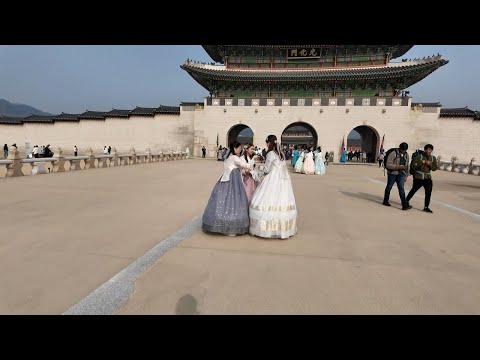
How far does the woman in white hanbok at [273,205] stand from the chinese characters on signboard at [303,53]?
84.3 ft

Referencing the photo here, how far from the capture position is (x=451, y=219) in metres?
4.82

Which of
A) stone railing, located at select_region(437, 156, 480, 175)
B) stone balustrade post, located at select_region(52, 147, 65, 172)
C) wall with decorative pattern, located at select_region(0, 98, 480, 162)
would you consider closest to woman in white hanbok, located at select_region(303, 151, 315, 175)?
stone railing, located at select_region(437, 156, 480, 175)

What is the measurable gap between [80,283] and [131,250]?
2.59 feet

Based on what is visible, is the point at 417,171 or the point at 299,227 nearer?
the point at 299,227

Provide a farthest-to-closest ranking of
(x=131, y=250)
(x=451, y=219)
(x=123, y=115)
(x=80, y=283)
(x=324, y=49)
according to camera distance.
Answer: (x=123, y=115), (x=324, y=49), (x=451, y=219), (x=131, y=250), (x=80, y=283)

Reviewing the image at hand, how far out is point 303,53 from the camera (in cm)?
2550

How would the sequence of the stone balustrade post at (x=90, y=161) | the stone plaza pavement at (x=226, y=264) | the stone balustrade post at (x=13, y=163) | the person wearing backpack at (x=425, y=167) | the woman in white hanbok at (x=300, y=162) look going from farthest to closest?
the woman in white hanbok at (x=300, y=162), the stone balustrade post at (x=90, y=161), the stone balustrade post at (x=13, y=163), the person wearing backpack at (x=425, y=167), the stone plaza pavement at (x=226, y=264)

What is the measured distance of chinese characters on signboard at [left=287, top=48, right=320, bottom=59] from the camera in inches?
992

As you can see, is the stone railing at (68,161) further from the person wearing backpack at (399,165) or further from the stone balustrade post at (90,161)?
the person wearing backpack at (399,165)

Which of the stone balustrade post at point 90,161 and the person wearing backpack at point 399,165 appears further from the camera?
the stone balustrade post at point 90,161

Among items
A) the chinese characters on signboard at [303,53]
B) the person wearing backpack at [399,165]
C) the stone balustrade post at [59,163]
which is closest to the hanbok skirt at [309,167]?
the person wearing backpack at [399,165]

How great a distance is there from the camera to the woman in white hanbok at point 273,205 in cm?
352

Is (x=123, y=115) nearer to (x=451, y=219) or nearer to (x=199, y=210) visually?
(x=199, y=210)

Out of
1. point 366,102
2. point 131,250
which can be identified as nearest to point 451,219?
point 131,250
